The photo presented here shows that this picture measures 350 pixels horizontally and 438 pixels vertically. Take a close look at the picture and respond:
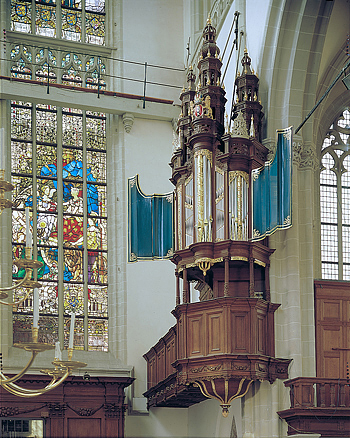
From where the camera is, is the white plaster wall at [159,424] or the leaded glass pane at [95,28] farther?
the leaded glass pane at [95,28]

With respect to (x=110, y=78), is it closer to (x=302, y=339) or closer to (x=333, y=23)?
(x=333, y=23)

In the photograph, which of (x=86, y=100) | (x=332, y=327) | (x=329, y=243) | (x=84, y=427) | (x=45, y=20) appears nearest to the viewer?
(x=332, y=327)

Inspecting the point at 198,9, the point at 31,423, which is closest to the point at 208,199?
the point at 198,9

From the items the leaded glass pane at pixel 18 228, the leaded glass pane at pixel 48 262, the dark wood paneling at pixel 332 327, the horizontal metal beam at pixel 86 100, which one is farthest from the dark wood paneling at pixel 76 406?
the horizontal metal beam at pixel 86 100

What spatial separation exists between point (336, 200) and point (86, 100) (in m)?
7.09

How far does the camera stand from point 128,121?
22.5 m

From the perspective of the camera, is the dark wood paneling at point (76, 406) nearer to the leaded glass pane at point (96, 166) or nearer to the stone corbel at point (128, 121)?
the leaded glass pane at point (96, 166)

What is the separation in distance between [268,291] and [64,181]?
881 centimetres

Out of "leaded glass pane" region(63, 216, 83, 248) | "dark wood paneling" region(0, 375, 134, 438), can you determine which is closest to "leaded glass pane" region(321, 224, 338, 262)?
"dark wood paneling" region(0, 375, 134, 438)

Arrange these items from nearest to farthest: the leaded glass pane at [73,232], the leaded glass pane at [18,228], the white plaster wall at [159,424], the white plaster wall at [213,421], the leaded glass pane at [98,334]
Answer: the white plaster wall at [213,421] < the white plaster wall at [159,424] < the leaded glass pane at [98,334] < the leaded glass pane at [18,228] < the leaded glass pane at [73,232]

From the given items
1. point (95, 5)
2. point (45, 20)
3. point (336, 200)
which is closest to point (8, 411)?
point (336, 200)

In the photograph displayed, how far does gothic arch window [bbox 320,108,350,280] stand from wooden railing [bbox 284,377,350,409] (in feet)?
18.6

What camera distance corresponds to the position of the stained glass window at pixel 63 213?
21.5 meters

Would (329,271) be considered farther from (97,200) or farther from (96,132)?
(96,132)
